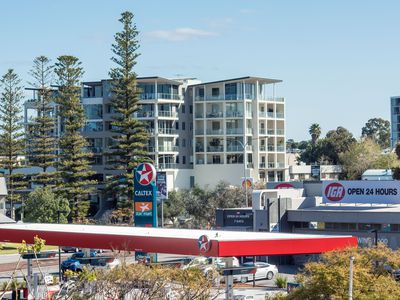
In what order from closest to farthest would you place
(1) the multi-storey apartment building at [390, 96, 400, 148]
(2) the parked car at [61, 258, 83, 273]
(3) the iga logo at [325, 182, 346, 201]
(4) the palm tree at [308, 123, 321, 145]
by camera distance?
(2) the parked car at [61, 258, 83, 273] < (3) the iga logo at [325, 182, 346, 201] < (4) the palm tree at [308, 123, 321, 145] < (1) the multi-storey apartment building at [390, 96, 400, 148]

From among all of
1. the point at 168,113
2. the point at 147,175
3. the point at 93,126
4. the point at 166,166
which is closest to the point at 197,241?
the point at 147,175

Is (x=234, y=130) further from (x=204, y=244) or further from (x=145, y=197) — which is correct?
(x=204, y=244)

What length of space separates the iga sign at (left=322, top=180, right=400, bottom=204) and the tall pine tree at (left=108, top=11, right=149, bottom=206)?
30.5 m

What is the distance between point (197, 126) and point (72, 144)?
2174cm

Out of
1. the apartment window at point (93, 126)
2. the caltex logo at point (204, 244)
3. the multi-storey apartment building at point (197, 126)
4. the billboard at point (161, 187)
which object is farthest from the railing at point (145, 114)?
the caltex logo at point (204, 244)

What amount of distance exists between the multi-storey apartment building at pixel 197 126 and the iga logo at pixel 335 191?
41.5 meters

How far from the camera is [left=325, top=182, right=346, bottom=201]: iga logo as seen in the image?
58.2 meters

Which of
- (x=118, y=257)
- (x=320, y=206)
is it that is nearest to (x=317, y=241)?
(x=118, y=257)

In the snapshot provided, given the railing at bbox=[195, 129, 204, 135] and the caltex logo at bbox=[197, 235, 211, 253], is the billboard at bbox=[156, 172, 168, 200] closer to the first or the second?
the railing at bbox=[195, 129, 204, 135]

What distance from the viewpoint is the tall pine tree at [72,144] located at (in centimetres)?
8538

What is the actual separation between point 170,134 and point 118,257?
66250mm

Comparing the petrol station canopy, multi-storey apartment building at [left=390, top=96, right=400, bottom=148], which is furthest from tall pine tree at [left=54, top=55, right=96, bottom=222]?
multi-storey apartment building at [left=390, top=96, right=400, bottom=148]

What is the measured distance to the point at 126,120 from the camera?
3415 inches

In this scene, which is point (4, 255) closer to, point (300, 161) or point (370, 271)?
point (370, 271)
